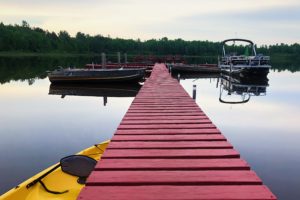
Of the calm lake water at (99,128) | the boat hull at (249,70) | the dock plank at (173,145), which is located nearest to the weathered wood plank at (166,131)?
the dock plank at (173,145)

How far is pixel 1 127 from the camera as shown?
13.9m

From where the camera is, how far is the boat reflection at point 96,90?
80.1ft

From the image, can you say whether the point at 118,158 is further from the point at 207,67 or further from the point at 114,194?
the point at 207,67

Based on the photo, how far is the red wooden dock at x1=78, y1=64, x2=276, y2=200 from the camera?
322 cm

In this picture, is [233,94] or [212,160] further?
[233,94]

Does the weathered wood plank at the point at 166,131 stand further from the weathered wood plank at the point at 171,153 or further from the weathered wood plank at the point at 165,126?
the weathered wood plank at the point at 171,153

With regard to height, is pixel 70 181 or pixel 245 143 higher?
pixel 70 181

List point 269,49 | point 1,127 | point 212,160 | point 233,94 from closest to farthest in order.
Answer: point 212,160, point 1,127, point 233,94, point 269,49

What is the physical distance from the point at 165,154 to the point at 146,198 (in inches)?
52.9

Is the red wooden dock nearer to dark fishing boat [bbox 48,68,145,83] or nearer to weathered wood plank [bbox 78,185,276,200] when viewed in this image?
weathered wood plank [bbox 78,185,276,200]

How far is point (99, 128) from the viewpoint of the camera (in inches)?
560

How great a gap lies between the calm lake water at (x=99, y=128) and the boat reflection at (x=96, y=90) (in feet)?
0.25

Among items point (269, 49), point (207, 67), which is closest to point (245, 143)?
point (207, 67)

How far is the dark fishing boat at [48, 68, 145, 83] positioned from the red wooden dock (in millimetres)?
20840
